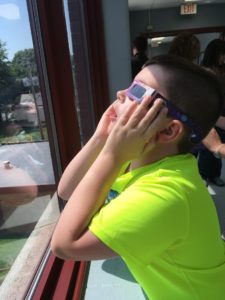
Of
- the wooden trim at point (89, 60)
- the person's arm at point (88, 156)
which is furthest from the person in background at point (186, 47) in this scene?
the person's arm at point (88, 156)

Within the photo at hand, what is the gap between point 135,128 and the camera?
0.73 m

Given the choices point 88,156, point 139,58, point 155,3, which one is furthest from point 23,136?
point 155,3

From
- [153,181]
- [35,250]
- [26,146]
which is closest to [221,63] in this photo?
[26,146]

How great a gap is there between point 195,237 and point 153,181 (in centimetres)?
18

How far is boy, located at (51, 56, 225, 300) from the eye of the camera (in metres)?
0.67

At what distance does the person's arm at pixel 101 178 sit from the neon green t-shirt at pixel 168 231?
0.12 feet

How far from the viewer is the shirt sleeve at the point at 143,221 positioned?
2.14 feet

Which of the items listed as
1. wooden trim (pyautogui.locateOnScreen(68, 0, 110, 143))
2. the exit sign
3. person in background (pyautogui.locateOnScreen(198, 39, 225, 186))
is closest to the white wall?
wooden trim (pyautogui.locateOnScreen(68, 0, 110, 143))

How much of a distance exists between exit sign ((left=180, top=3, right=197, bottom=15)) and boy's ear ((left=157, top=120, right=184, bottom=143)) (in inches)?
353

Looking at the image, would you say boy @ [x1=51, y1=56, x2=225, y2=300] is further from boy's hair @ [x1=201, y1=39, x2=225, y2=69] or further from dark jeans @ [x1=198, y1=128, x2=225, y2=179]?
dark jeans @ [x1=198, y1=128, x2=225, y2=179]

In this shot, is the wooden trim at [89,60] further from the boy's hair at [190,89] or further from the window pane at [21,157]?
the boy's hair at [190,89]

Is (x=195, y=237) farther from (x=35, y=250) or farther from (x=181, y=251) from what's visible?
(x=35, y=250)

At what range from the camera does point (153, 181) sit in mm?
713

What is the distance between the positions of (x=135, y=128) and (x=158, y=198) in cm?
17
